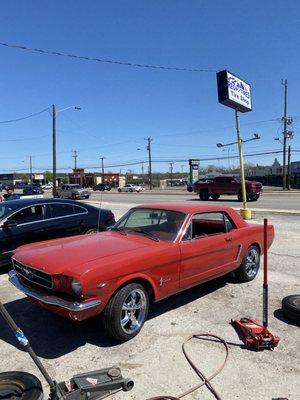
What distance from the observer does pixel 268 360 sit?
4.11 metres

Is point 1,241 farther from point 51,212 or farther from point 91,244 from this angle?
point 91,244

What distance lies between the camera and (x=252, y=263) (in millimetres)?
7008

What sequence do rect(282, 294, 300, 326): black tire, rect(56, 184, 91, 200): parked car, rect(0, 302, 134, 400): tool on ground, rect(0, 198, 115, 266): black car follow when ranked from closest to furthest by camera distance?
rect(0, 302, 134, 400): tool on ground
rect(282, 294, 300, 326): black tire
rect(0, 198, 115, 266): black car
rect(56, 184, 91, 200): parked car

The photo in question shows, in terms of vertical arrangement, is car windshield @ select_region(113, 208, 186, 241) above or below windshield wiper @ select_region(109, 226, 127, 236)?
above

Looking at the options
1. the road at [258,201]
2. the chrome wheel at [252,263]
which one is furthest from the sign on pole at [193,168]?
the chrome wheel at [252,263]

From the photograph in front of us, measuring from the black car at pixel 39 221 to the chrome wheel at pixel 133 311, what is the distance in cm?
301

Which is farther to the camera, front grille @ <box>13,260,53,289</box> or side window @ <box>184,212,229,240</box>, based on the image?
side window @ <box>184,212,229,240</box>

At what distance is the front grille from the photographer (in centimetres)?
450

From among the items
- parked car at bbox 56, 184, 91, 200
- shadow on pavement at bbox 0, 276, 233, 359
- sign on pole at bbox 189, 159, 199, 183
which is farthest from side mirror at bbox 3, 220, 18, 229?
sign on pole at bbox 189, 159, 199, 183

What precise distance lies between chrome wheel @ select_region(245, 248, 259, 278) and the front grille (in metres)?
3.54

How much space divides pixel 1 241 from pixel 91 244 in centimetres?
316

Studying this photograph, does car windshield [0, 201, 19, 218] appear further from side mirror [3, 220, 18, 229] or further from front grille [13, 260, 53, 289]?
front grille [13, 260, 53, 289]

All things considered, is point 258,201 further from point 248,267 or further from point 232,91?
point 248,267

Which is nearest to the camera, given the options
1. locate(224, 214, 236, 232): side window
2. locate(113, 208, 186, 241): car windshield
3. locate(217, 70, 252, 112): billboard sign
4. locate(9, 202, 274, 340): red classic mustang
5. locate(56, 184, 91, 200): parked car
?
locate(9, 202, 274, 340): red classic mustang
